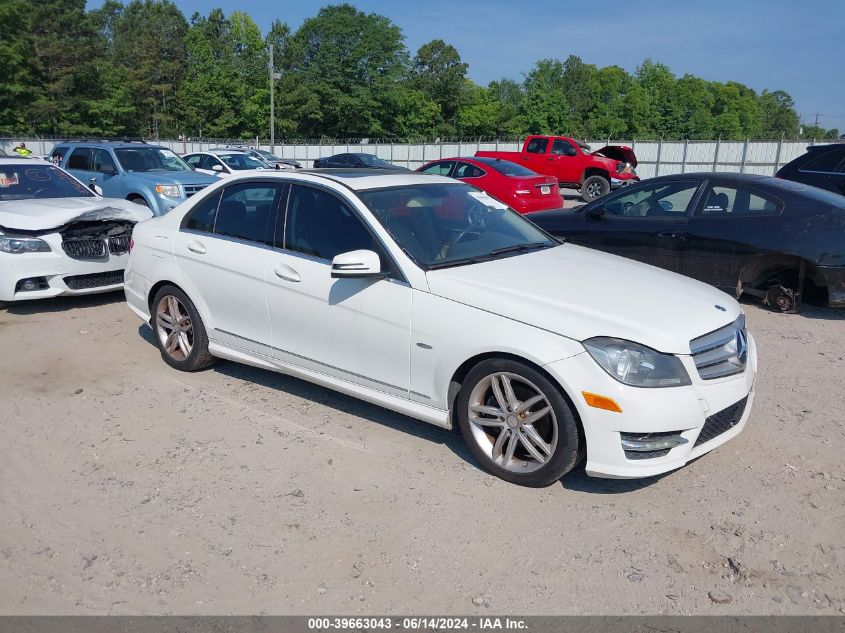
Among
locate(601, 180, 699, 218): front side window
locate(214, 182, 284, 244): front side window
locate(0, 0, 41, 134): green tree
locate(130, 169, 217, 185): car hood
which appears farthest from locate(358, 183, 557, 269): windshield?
locate(0, 0, 41, 134): green tree

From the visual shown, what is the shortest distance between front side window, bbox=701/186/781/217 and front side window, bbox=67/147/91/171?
10.6 meters

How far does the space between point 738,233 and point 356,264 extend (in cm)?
505

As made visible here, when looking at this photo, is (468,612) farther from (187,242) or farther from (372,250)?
(187,242)

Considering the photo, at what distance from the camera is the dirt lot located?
3.10 meters

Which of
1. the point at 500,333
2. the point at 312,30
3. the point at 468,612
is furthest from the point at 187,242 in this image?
the point at 312,30

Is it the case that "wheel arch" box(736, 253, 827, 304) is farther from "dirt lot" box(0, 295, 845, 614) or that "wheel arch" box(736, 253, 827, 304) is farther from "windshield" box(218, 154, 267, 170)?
"windshield" box(218, 154, 267, 170)

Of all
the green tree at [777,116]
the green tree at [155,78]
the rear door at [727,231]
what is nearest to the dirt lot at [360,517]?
the rear door at [727,231]

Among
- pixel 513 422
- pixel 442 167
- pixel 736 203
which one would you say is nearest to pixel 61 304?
pixel 513 422

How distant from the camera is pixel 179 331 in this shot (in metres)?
5.81

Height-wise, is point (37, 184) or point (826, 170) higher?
point (826, 170)

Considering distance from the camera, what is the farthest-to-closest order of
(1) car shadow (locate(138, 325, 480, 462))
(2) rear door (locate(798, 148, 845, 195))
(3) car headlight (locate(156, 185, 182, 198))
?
(3) car headlight (locate(156, 185, 182, 198)) → (2) rear door (locate(798, 148, 845, 195)) → (1) car shadow (locate(138, 325, 480, 462))

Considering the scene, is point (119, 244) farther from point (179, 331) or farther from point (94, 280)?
point (179, 331)

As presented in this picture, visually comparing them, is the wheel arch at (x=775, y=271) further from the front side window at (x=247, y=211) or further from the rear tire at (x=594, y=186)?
the rear tire at (x=594, y=186)

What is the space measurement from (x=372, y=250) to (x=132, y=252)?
2737 millimetres
